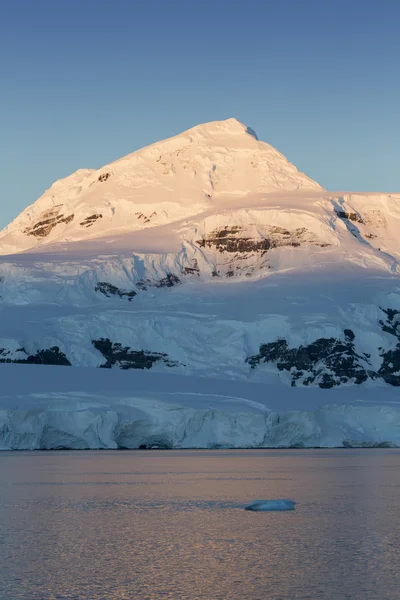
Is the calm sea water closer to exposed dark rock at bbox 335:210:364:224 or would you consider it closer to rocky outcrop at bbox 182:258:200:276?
rocky outcrop at bbox 182:258:200:276

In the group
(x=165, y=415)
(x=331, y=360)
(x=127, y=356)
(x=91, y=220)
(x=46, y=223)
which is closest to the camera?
(x=165, y=415)

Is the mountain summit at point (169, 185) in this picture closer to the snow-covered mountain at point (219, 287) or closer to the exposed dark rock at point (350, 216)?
the snow-covered mountain at point (219, 287)

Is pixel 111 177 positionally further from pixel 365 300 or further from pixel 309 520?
pixel 309 520

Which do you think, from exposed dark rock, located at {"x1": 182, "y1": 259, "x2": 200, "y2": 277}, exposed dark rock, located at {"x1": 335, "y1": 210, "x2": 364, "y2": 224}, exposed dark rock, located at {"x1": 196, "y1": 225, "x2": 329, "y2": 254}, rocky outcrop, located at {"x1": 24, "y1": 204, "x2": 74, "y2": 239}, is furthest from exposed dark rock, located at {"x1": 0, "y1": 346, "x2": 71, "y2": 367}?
rocky outcrop, located at {"x1": 24, "y1": 204, "x2": 74, "y2": 239}

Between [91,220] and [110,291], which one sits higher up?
[91,220]

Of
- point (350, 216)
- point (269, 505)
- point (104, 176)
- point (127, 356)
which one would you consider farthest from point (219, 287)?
point (269, 505)

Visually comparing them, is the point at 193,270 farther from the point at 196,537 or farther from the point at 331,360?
the point at 196,537

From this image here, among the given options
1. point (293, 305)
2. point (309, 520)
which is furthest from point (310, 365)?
point (309, 520)
